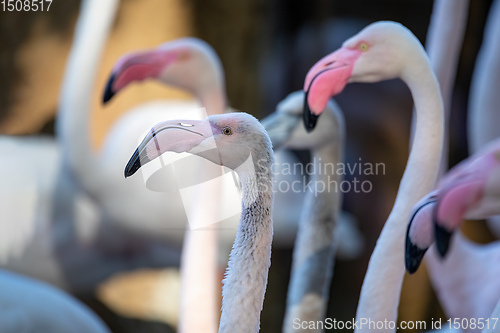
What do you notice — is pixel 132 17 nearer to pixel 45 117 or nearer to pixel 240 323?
pixel 45 117

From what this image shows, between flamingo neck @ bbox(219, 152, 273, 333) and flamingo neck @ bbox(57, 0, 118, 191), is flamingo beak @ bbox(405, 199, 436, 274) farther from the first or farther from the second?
flamingo neck @ bbox(57, 0, 118, 191)

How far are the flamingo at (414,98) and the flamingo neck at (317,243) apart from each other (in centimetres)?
23

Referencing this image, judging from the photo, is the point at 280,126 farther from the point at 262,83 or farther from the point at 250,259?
the point at 262,83

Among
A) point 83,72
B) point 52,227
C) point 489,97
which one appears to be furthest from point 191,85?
point 52,227

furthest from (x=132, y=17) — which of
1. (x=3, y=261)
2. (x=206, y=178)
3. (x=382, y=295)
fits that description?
(x=382, y=295)

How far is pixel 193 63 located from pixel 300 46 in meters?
1.28

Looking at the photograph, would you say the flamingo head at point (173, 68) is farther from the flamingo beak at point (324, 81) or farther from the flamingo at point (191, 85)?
the flamingo beak at point (324, 81)

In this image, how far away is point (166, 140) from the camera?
93 cm

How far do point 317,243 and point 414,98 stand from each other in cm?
43

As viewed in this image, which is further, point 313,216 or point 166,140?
point 313,216

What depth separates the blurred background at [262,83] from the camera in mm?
2646

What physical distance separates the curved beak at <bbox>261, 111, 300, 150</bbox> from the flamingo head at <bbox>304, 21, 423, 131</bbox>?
24cm

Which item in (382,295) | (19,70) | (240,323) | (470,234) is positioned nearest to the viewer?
(240,323)

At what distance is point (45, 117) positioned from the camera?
110 inches
